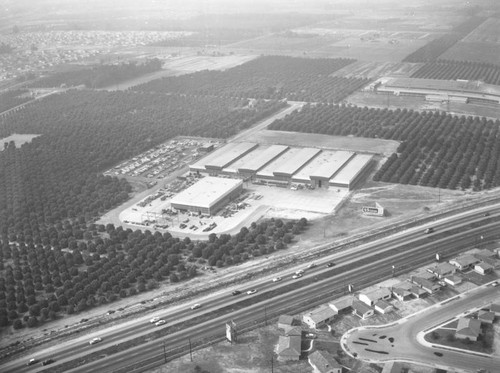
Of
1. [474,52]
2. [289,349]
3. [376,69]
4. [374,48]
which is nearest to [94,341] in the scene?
[289,349]

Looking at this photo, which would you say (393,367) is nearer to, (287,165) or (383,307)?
(383,307)

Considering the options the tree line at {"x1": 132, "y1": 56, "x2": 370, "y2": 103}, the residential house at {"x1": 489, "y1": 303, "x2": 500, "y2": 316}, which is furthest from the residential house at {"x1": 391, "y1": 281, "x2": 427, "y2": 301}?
the tree line at {"x1": 132, "y1": 56, "x2": 370, "y2": 103}

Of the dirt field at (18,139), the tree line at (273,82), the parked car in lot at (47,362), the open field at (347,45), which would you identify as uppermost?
the open field at (347,45)

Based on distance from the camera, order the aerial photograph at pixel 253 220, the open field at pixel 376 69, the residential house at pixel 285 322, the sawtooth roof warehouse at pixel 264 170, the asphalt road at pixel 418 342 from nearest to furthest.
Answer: the asphalt road at pixel 418 342 < the aerial photograph at pixel 253 220 < the residential house at pixel 285 322 < the sawtooth roof warehouse at pixel 264 170 < the open field at pixel 376 69

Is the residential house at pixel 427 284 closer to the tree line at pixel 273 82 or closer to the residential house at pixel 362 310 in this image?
the residential house at pixel 362 310

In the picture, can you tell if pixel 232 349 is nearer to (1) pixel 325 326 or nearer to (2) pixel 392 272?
(1) pixel 325 326

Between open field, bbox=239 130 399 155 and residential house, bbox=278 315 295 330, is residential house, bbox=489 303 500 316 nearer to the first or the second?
residential house, bbox=278 315 295 330

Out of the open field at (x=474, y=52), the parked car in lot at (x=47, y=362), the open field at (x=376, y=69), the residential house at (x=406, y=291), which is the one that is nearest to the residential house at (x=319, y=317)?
the residential house at (x=406, y=291)
